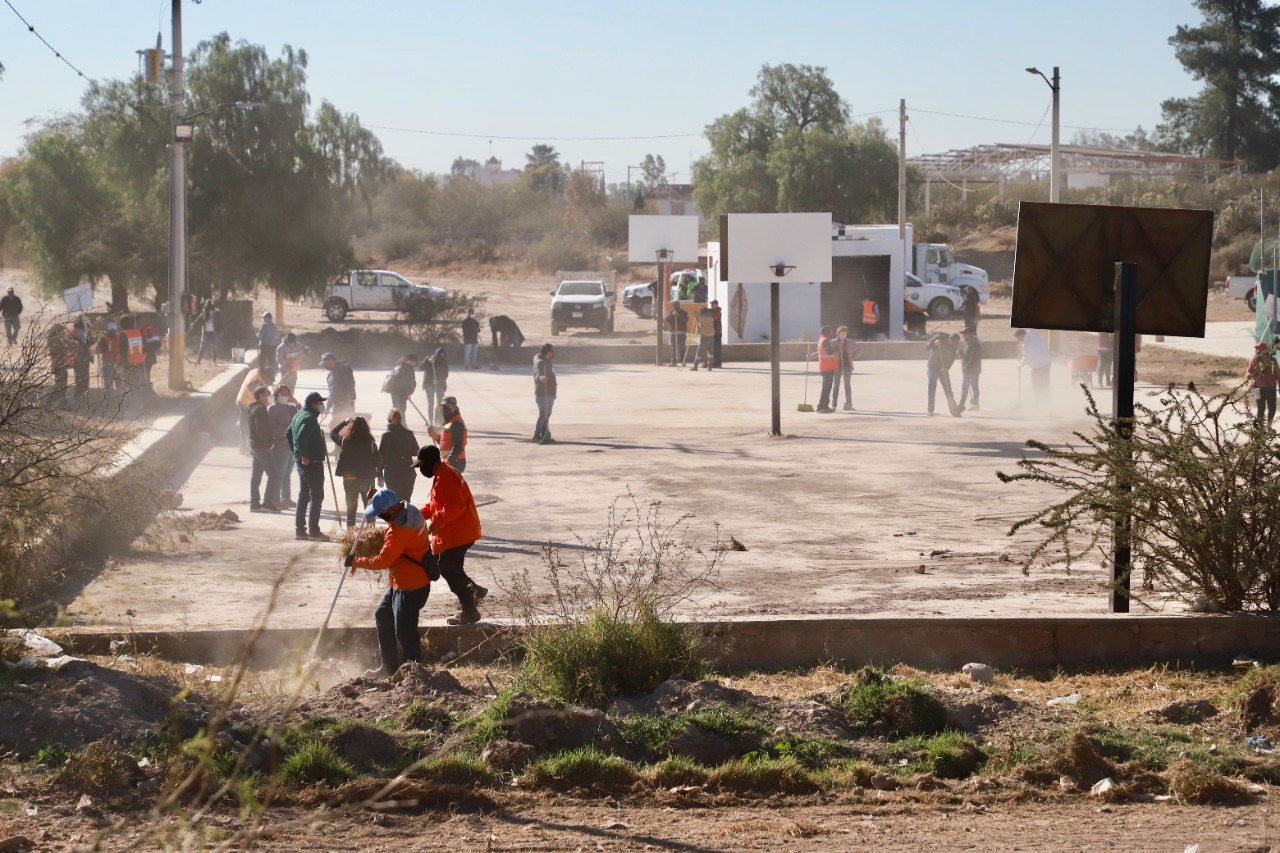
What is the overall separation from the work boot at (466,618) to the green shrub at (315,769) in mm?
2899

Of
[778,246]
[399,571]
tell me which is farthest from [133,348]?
[399,571]

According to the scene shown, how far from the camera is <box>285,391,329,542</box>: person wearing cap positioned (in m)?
13.3

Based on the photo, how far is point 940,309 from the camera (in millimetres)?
47062

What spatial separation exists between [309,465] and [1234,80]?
8367cm

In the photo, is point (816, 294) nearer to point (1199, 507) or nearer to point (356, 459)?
point (356, 459)

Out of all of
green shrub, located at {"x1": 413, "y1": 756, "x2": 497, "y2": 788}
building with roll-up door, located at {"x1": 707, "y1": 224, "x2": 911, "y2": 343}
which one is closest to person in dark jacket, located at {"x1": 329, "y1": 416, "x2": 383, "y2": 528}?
green shrub, located at {"x1": 413, "y1": 756, "x2": 497, "y2": 788}

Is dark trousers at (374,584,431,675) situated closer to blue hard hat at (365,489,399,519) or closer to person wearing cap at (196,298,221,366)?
blue hard hat at (365,489,399,519)

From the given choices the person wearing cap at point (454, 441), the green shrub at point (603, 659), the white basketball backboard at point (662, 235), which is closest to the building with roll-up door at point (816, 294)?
the white basketball backboard at point (662, 235)

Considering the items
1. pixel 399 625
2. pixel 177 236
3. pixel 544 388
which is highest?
pixel 177 236

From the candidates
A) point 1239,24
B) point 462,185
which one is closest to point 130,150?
point 462,185

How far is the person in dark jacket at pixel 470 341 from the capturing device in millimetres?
33656

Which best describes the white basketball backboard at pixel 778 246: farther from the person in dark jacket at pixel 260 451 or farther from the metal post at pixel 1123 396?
the metal post at pixel 1123 396

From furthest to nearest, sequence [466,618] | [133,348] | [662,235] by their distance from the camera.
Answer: [662,235]
[133,348]
[466,618]

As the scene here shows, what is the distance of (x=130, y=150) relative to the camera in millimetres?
39625
